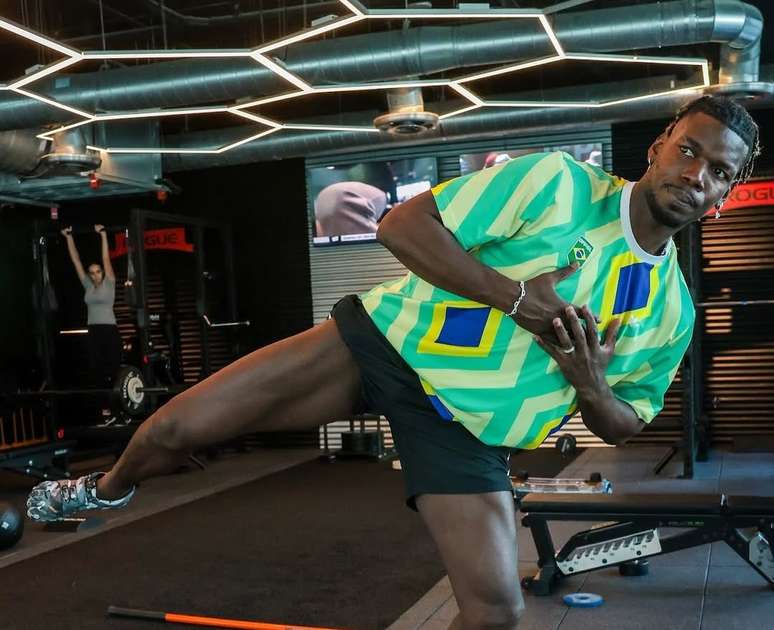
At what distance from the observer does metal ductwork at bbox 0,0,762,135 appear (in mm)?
4918

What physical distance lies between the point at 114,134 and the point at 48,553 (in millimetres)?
3825

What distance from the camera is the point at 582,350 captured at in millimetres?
1634

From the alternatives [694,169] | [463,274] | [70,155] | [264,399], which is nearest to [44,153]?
[70,155]

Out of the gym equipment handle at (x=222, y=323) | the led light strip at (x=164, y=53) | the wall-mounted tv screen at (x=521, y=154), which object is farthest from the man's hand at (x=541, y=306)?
the gym equipment handle at (x=222, y=323)

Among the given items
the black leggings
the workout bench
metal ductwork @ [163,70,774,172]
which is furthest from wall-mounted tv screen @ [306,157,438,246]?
the workout bench

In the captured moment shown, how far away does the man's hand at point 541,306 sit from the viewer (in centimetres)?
162

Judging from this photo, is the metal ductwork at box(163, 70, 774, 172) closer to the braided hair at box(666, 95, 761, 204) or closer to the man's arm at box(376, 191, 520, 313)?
the braided hair at box(666, 95, 761, 204)

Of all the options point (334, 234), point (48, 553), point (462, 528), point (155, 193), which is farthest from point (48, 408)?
point (462, 528)

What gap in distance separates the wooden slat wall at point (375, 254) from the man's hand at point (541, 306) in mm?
6180

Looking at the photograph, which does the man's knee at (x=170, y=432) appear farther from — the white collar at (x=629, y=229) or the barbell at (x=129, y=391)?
the barbell at (x=129, y=391)

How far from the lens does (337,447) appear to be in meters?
8.25

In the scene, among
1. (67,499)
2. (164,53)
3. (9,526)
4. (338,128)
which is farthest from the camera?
(338,128)

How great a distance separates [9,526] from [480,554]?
3.42 meters

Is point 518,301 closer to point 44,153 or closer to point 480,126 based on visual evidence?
point 480,126
